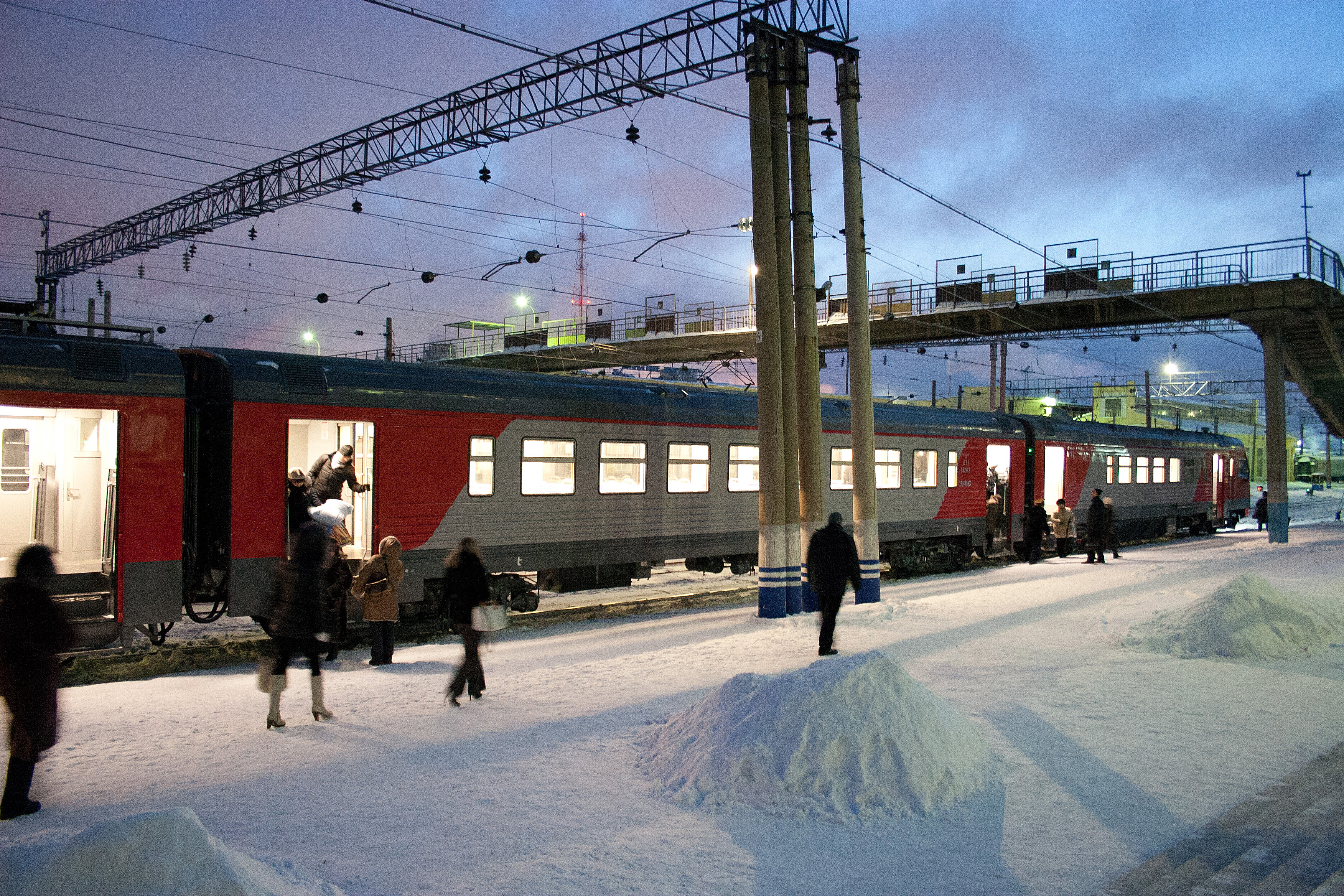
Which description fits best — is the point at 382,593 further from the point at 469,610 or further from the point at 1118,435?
the point at 1118,435

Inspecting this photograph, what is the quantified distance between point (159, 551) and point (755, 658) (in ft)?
21.6

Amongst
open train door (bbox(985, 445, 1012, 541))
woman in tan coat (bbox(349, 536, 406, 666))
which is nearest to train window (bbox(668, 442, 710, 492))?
woman in tan coat (bbox(349, 536, 406, 666))

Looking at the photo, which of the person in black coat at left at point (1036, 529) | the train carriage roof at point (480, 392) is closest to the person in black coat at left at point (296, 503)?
the train carriage roof at point (480, 392)

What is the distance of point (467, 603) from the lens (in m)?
8.24

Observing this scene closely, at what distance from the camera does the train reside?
9.70 meters

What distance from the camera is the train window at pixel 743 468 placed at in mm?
15938

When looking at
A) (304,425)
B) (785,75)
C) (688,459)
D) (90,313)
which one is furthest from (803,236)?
(90,313)

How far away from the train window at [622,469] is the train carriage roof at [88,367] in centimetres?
604

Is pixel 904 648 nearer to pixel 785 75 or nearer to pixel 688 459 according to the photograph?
pixel 688 459

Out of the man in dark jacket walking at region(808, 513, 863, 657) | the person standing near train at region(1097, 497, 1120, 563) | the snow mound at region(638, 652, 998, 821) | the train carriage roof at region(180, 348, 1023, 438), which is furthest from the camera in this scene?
the person standing near train at region(1097, 497, 1120, 563)

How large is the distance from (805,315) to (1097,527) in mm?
11400

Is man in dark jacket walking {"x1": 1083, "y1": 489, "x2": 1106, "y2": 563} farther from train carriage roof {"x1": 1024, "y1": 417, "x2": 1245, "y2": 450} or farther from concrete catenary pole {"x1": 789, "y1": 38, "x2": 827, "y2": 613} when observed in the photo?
concrete catenary pole {"x1": 789, "y1": 38, "x2": 827, "y2": 613}

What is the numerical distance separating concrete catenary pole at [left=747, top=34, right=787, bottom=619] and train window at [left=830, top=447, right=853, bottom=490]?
4713 mm

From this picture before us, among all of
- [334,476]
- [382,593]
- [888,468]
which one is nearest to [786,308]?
[888,468]
